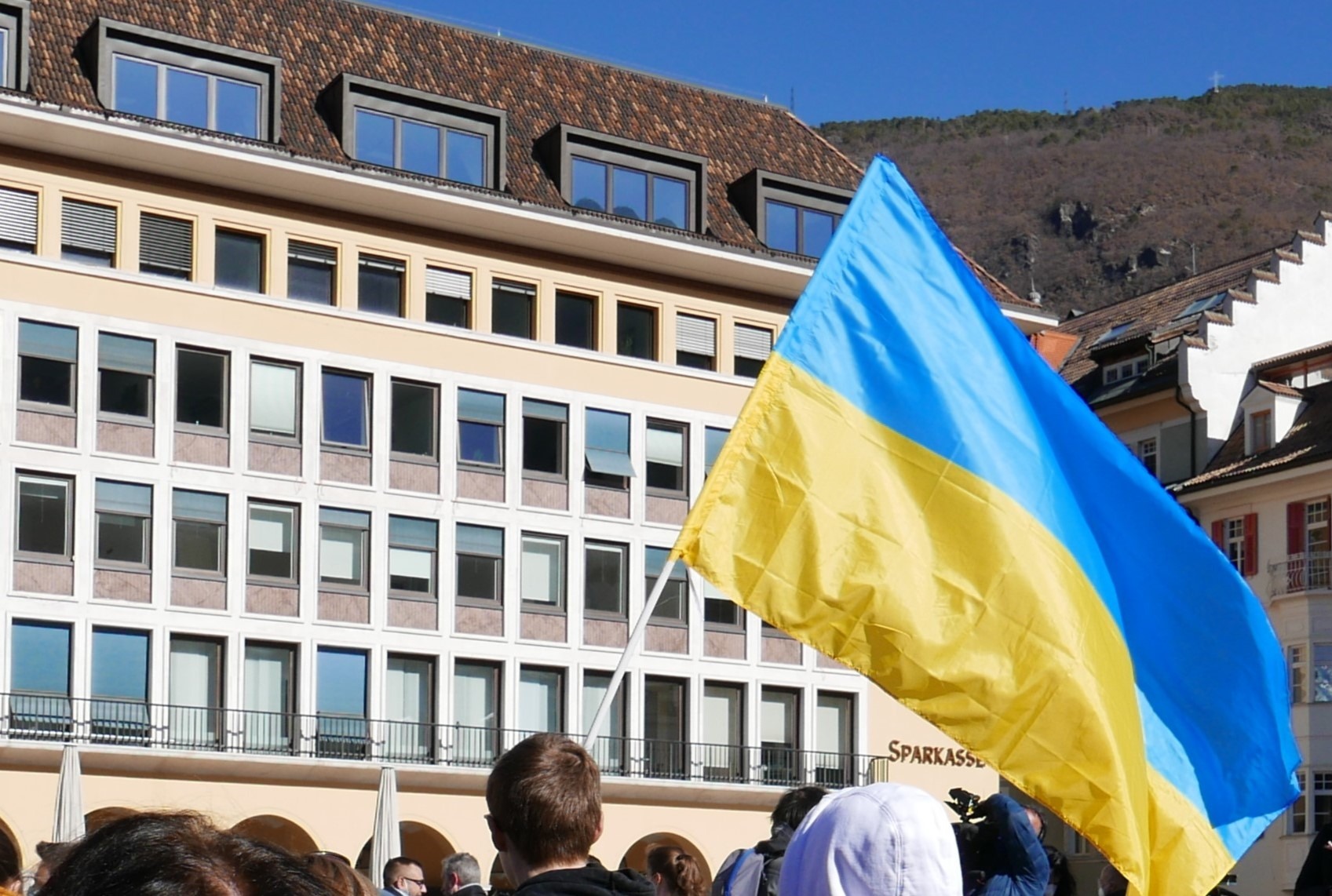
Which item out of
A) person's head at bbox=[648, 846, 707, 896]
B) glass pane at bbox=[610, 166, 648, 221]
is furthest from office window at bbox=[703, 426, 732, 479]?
person's head at bbox=[648, 846, 707, 896]

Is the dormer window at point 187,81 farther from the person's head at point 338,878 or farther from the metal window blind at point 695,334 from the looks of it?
the person's head at point 338,878

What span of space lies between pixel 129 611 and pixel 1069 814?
34301 millimetres

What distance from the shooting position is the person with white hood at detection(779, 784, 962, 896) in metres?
3.56

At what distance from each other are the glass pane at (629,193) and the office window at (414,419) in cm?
578

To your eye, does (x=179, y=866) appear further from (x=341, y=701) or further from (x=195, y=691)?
(x=341, y=701)

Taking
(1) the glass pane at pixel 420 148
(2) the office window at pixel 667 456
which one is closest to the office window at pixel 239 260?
(1) the glass pane at pixel 420 148

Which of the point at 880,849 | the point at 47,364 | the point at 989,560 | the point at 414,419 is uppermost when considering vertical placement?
the point at 47,364

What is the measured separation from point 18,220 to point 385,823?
12.1 m

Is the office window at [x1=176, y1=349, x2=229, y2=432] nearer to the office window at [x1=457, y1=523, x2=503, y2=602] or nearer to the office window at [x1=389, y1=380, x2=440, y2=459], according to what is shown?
the office window at [x1=389, y1=380, x2=440, y2=459]

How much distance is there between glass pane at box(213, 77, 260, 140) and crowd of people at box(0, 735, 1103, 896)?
3642 centimetres

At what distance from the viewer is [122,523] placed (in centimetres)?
4147

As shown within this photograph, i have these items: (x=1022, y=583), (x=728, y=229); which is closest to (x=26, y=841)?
(x=728, y=229)

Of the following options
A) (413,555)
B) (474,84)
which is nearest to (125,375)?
(413,555)

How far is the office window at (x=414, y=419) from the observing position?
45.1 m
